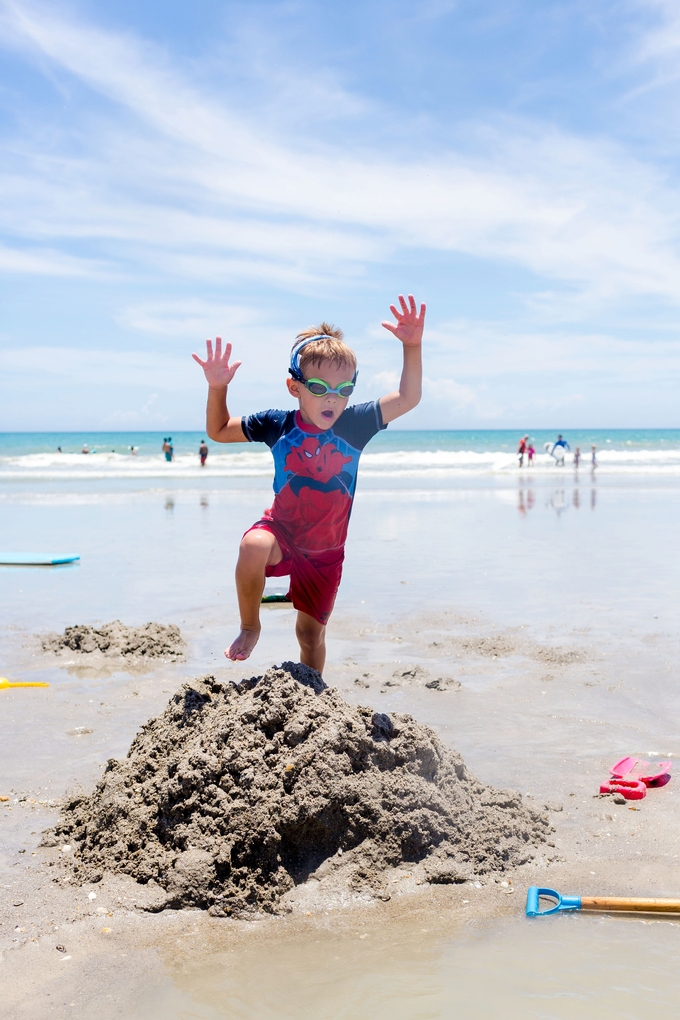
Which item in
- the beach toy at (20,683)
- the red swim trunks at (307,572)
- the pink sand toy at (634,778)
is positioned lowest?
the pink sand toy at (634,778)

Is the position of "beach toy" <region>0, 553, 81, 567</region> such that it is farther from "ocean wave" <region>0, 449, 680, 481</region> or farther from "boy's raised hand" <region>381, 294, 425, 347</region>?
"ocean wave" <region>0, 449, 680, 481</region>

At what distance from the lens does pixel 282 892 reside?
3.41 metres

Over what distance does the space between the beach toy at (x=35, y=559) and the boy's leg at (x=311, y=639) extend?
8.35 meters

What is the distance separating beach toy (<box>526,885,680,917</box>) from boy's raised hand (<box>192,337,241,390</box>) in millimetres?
2818

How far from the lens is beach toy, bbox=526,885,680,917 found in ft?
10.8

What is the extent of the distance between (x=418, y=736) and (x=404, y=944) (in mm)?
1020

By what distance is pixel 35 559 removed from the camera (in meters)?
12.0

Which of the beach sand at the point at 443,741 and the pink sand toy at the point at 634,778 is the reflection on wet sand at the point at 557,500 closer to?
the beach sand at the point at 443,741

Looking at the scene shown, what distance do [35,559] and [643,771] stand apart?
376 inches

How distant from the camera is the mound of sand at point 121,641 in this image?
723 centimetres

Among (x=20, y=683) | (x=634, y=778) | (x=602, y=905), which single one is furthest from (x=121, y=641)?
(x=602, y=905)

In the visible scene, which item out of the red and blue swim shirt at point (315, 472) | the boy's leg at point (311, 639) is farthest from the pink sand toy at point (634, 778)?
the red and blue swim shirt at point (315, 472)

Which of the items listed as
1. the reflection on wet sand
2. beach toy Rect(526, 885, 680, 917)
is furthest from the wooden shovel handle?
the reflection on wet sand

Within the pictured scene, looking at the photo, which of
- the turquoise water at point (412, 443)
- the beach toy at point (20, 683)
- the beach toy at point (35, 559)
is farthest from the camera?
the turquoise water at point (412, 443)
